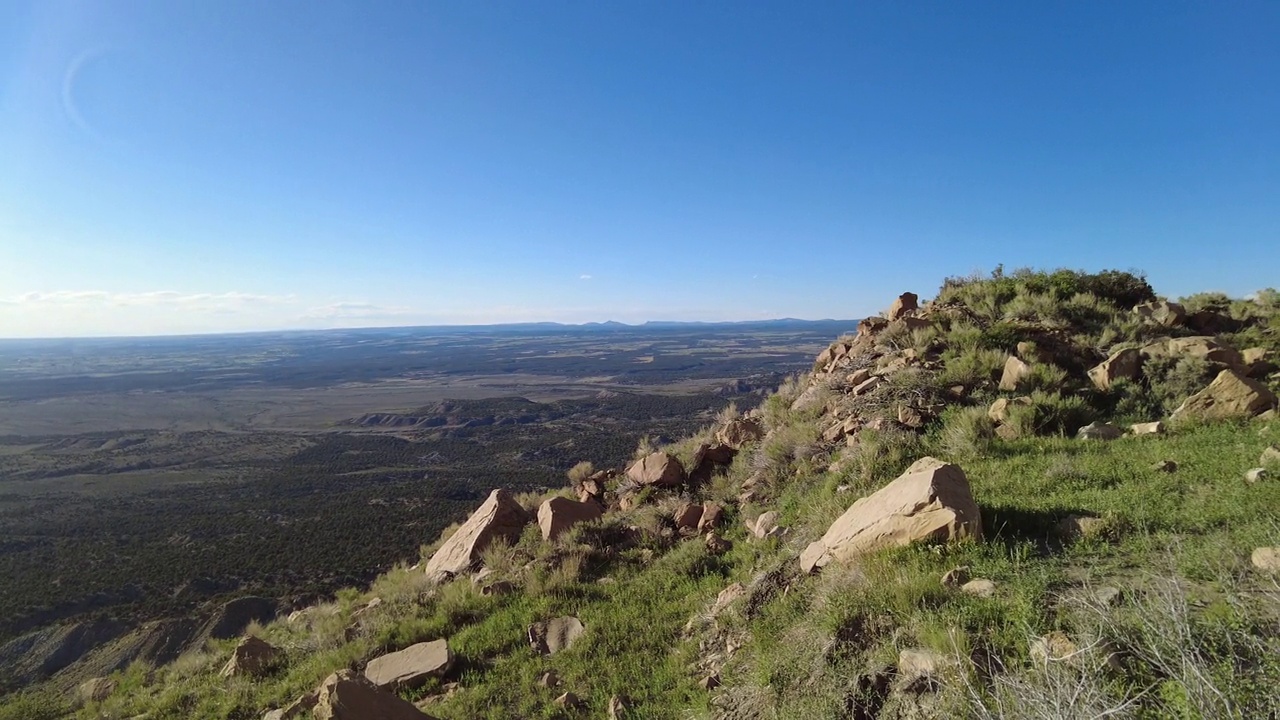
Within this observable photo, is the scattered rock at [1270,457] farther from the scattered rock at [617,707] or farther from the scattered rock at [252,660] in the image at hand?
the scattered rock at [252,660]

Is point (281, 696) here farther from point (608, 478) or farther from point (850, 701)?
point (608, 478)

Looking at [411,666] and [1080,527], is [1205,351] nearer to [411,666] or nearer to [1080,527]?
[1080,527]

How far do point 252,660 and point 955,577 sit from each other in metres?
7.90

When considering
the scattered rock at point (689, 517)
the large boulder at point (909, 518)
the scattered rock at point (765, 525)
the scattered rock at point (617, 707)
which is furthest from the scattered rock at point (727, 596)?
the scattered rock at point (689, 517)

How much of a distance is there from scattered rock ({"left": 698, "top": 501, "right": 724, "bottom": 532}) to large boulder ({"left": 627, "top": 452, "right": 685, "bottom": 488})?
1.78 metres

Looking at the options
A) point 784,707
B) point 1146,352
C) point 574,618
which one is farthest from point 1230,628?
point 1146,352

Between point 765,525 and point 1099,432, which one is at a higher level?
point 1099,432

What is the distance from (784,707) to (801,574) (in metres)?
1.87

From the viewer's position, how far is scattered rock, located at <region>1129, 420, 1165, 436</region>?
281 inches

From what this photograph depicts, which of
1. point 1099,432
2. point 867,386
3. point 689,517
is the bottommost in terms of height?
point 689,517

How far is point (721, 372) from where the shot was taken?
122 m

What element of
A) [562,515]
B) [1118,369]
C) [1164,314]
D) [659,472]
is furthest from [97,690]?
[1164,314]

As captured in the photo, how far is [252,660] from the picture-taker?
697 cm

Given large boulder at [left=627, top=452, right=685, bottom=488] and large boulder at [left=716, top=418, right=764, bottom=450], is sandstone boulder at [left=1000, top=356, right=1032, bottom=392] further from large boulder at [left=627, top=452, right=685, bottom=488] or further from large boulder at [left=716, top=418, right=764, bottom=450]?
large boulder at [left=627, top=452, right=685, bottom=488]
